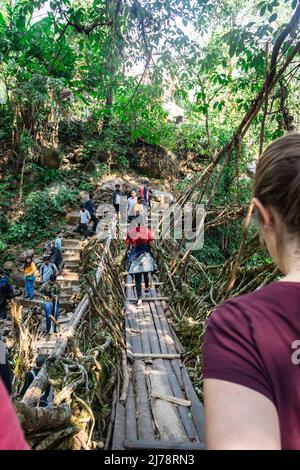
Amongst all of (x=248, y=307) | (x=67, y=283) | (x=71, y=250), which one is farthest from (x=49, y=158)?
(x=248, y=307)

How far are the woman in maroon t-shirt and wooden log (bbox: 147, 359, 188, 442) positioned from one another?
268 centimetres

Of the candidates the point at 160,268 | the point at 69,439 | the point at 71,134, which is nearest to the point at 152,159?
the point at 71,134

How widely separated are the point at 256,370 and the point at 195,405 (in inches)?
128

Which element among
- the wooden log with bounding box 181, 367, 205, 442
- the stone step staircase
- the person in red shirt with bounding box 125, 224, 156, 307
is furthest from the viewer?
the stone step staircase

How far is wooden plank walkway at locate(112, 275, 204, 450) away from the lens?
2977 mm

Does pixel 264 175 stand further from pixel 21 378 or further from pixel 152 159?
pixel 152 159

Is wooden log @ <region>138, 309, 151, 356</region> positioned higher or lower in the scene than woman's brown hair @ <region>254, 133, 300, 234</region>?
lower

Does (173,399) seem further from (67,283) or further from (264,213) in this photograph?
(67,283)

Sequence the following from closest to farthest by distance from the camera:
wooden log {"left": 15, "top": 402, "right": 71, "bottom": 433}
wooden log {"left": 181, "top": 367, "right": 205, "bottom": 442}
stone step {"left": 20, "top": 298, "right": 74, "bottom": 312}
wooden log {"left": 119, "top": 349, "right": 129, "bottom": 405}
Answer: wooden log {"left": 15, "top": 402, "right": 71, "bottom": 433} → wooden log {"left": 181, "top": 367, "right": 205, "bottom": 442} → wooden log {"left": 119, "top": 349, "right": 129, "bottom": 405} → stone step {"left": 20, "top": 298, "right": 74, "bottom": 312}

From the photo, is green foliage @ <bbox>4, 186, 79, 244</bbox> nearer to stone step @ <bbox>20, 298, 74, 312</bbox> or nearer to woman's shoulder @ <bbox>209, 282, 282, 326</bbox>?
stone step @ <bbox>20, 298, 74, 312</bbox>

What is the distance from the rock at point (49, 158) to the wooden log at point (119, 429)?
12.3 metres

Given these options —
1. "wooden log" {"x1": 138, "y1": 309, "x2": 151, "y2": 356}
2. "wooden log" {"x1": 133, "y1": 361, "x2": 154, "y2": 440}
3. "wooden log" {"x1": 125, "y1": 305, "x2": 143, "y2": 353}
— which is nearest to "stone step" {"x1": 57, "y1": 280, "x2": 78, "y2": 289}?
"wooden log" {"x1": 125, "y1": 305, "x2": 143, "y2": 353}

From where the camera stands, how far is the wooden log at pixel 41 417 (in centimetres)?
185

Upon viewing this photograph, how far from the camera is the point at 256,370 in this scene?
0.62 meters
